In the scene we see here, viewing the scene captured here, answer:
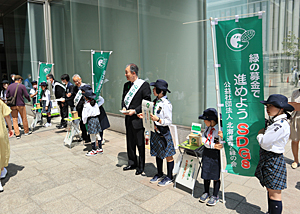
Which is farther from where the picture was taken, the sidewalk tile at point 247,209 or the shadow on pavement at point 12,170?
the shadow on pavement at point 12,170

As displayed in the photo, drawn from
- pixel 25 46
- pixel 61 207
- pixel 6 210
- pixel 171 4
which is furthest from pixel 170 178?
pixel 25 46

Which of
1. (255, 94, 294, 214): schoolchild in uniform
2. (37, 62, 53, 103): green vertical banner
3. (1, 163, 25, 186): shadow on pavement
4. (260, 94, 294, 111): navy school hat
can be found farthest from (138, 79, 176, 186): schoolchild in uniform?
(37, 62, 53, 103): green vertical banner

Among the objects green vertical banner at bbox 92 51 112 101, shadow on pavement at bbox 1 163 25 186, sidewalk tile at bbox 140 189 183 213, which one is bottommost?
sidewalk tile at bbox 140 189 183 213


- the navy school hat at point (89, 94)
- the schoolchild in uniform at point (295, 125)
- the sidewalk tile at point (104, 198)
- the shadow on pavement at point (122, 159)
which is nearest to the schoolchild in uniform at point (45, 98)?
the navy school hat at point (89, 94)

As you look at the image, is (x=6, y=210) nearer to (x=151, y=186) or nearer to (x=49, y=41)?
(x=151, y=186)

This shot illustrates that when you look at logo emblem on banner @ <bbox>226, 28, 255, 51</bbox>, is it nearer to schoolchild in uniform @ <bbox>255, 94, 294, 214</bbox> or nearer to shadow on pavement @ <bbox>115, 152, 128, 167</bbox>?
schoolchild in uniform @ <bbox>255, 94, 294, 214</bbox>

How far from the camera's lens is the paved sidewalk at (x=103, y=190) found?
3635mm

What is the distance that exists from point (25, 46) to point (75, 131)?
8627 mm

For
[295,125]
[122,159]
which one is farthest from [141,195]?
[295,125]

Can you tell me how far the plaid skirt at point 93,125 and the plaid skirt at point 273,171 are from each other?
157 inches

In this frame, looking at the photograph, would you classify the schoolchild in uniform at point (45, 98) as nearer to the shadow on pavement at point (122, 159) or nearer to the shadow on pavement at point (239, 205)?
the shadow on pavement at point (122, 159)

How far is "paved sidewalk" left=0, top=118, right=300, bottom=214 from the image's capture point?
363 cm

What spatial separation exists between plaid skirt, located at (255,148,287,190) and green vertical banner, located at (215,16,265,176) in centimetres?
25

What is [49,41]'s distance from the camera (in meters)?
12.2
